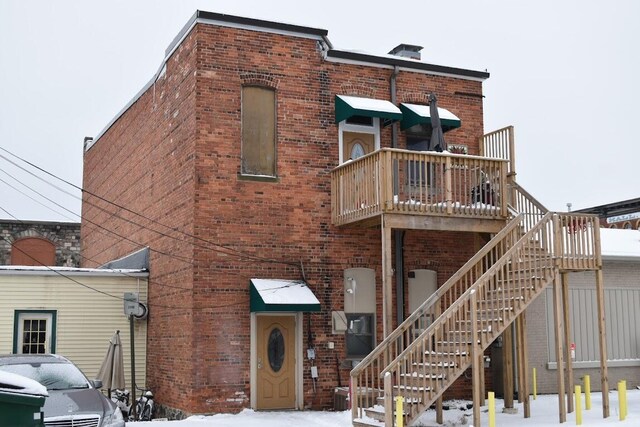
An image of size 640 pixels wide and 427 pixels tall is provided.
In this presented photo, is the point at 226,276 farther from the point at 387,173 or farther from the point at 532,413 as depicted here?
the point at 532,413

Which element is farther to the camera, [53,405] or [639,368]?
[639,368]

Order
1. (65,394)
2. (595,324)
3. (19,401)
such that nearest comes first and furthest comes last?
(19,401) → (65,394) → (595,324)

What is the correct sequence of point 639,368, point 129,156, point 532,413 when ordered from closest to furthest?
point 532,413
point 639,368
point 129,156

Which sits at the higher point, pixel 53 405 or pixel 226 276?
pixel 226 276

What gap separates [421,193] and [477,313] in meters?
2.66

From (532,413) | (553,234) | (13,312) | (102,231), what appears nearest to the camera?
(553,234)

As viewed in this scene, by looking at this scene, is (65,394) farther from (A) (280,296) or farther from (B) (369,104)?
(B) (369,104)

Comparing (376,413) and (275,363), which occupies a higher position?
(275,363)

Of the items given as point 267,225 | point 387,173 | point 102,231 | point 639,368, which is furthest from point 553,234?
point 102,231

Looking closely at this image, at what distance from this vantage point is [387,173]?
1686 centimetres

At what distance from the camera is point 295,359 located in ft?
60.2

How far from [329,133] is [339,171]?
42.1 inches

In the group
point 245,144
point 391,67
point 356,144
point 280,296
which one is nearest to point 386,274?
point 280,296

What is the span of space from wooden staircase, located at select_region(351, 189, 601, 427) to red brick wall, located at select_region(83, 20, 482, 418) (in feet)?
7.28
